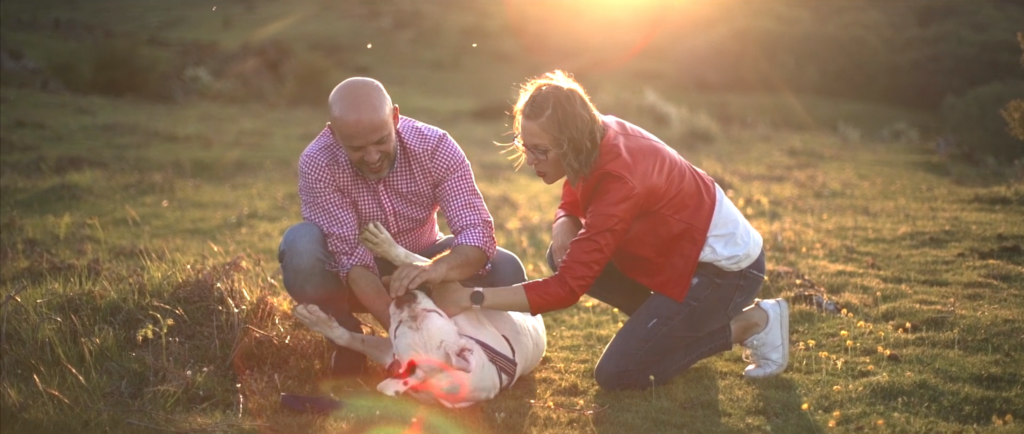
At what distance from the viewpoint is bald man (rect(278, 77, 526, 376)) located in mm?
4938

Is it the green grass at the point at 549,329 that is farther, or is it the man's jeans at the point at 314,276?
the man's jeans at the point at 314,276

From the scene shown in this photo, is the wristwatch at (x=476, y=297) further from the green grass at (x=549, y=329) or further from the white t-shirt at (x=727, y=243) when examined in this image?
the white t-shirt at (x=727, y=243)

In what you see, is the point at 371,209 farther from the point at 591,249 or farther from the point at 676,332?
the point at 676,332

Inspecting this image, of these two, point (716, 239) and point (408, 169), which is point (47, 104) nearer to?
point (408, 169)

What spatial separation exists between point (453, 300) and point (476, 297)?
148mm

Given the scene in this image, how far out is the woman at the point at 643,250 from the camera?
15.6 ft

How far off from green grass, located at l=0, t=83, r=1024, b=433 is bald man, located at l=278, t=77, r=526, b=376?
22.5 inches

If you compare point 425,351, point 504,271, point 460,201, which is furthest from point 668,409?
point 460,201

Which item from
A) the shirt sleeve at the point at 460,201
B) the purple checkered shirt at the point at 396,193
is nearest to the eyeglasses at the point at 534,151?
the shirt sleeve at the point at 460,201

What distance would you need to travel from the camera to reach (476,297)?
4746mm

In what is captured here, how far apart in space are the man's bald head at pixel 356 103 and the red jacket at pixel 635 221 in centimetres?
132

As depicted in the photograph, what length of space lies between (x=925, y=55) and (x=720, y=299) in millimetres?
29092

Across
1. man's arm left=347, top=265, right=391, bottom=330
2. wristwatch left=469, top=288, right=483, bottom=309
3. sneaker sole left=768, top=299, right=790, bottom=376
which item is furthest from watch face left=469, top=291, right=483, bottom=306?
sneaker sole left=768, top=299, right=790, bottom=376

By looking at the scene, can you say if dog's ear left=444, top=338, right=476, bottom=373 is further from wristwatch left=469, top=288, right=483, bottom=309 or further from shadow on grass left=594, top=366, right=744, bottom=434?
shadow on grass left=594, top=366, right=744, bottom=434
